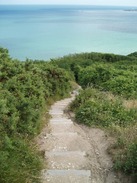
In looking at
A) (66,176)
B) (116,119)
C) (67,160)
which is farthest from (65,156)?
(116,119)

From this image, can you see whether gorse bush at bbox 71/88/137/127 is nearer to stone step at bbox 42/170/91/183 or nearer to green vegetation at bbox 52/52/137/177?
green vegetation at bbox 52/52/137/177

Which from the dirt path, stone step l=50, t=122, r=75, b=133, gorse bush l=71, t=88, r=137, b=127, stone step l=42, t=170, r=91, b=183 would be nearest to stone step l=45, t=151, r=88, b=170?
the dirt path

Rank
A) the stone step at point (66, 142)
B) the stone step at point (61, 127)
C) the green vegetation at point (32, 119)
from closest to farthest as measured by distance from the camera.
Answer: the green vegetation at point (32, 119), the stone step at point (66, 142), the stone step at point (61, 127)

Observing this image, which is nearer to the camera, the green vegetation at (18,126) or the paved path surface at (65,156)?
the green vegetation at (18,126)

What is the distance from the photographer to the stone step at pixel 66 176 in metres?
5.81

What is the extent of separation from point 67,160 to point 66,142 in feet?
3.62

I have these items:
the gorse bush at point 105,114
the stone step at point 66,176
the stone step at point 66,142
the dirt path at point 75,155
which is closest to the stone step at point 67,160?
the dirt path at point 75,155

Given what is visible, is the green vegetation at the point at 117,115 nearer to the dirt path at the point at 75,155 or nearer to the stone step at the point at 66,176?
the dirt path at the point at 75,155

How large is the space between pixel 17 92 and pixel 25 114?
104 centimetres

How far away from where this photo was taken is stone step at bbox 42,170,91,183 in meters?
5.81

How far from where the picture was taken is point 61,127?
8.98 m

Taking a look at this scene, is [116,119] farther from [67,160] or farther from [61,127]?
[67,160]

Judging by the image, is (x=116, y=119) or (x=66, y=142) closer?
(x=66, y=142)

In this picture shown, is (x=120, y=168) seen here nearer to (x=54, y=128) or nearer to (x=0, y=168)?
(x=0, y=168)
